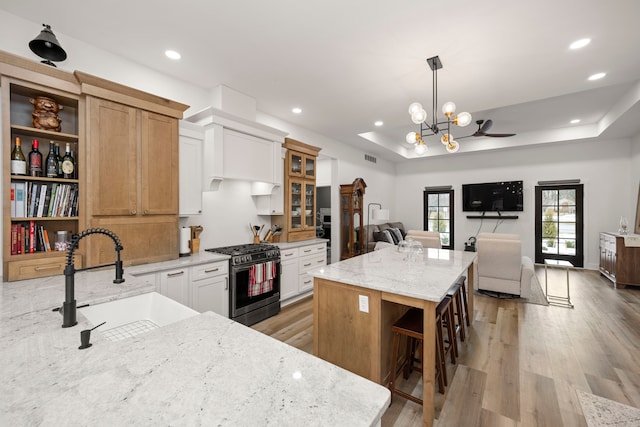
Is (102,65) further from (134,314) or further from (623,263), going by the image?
(623,263)

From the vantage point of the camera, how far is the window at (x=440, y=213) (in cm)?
782

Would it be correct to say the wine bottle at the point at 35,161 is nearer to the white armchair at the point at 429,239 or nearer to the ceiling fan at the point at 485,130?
the white armchair at the point at 429,239

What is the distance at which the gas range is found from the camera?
3.17 meters

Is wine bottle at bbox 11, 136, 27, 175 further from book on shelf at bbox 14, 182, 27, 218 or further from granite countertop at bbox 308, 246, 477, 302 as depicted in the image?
granite countertop at bbox 308, 246, 477, 302

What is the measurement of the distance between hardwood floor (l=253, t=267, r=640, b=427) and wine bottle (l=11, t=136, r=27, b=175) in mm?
2600

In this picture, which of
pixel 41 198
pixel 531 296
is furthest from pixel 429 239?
pixel 41 198

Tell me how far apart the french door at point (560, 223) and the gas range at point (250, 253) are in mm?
6761

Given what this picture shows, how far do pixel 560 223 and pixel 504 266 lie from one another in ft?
12.3

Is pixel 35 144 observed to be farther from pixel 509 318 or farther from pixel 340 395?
pixel 509 318

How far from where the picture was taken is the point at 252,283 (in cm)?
330

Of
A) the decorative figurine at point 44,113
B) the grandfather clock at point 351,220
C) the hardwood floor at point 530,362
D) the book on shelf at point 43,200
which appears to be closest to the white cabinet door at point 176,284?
the book on shelf at point 43,200

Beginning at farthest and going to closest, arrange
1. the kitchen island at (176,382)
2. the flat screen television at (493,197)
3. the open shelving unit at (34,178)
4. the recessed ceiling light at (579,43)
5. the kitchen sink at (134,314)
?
the flat screen television at (493,197) → the recessed ceiling light at (579,43) → the open shelving unit at (34,178) → the kitchen sink at (134,314) → the kitchen island at (176,382)

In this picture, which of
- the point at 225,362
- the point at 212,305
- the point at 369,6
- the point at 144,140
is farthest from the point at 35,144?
the point at 369,6

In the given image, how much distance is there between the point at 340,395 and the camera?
2.48 feet
